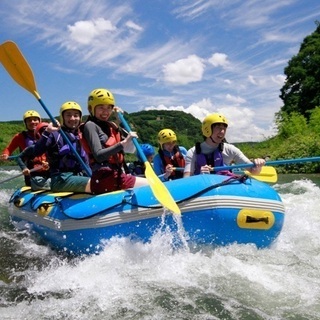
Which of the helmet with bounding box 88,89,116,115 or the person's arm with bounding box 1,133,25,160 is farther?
the person's arm with bounding box 1,133,25,160

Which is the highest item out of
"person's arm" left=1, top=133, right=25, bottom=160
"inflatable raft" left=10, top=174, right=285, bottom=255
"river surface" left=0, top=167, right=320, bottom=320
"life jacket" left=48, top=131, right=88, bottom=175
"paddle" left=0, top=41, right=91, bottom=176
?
"paddle" left=0, top=41, right=91, bottom=176

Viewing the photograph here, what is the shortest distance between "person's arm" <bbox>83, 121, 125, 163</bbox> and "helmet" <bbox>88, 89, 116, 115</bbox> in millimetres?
263

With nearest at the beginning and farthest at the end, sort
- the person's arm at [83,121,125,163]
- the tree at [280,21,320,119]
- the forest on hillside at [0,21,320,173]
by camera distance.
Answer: the person's arm at [83,121,125,163], the forest on hillside at [0,21,320,173], the tree at [280,21,320,119]

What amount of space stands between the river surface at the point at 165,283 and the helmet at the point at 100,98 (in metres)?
1.58

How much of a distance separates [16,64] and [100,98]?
224 centimetres

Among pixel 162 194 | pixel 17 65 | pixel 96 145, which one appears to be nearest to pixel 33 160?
pixel 17 65

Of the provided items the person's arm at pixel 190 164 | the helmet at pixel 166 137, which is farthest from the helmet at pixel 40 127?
the person's arm at pixel 190 164

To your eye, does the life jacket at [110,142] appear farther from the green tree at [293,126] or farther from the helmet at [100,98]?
the green tree at [293,126]

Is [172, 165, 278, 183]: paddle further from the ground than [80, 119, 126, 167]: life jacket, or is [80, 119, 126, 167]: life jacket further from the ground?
[80, 119, 126, 167]: life jacket

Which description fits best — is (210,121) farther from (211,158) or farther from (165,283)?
(165,283)

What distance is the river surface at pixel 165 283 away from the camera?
3004mm

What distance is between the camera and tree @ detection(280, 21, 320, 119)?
32344mm

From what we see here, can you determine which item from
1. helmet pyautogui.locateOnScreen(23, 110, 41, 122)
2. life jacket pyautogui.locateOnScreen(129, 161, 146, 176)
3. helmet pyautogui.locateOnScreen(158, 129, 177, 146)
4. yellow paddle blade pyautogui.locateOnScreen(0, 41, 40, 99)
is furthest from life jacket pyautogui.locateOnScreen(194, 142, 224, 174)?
helmet pyautogui.locateOnScreen(23, 110, 41, 122)

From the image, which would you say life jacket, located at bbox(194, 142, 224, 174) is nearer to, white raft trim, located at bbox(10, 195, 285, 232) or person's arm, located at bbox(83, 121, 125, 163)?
white raft trim, located at bbox(10, 195, 285, 232)
